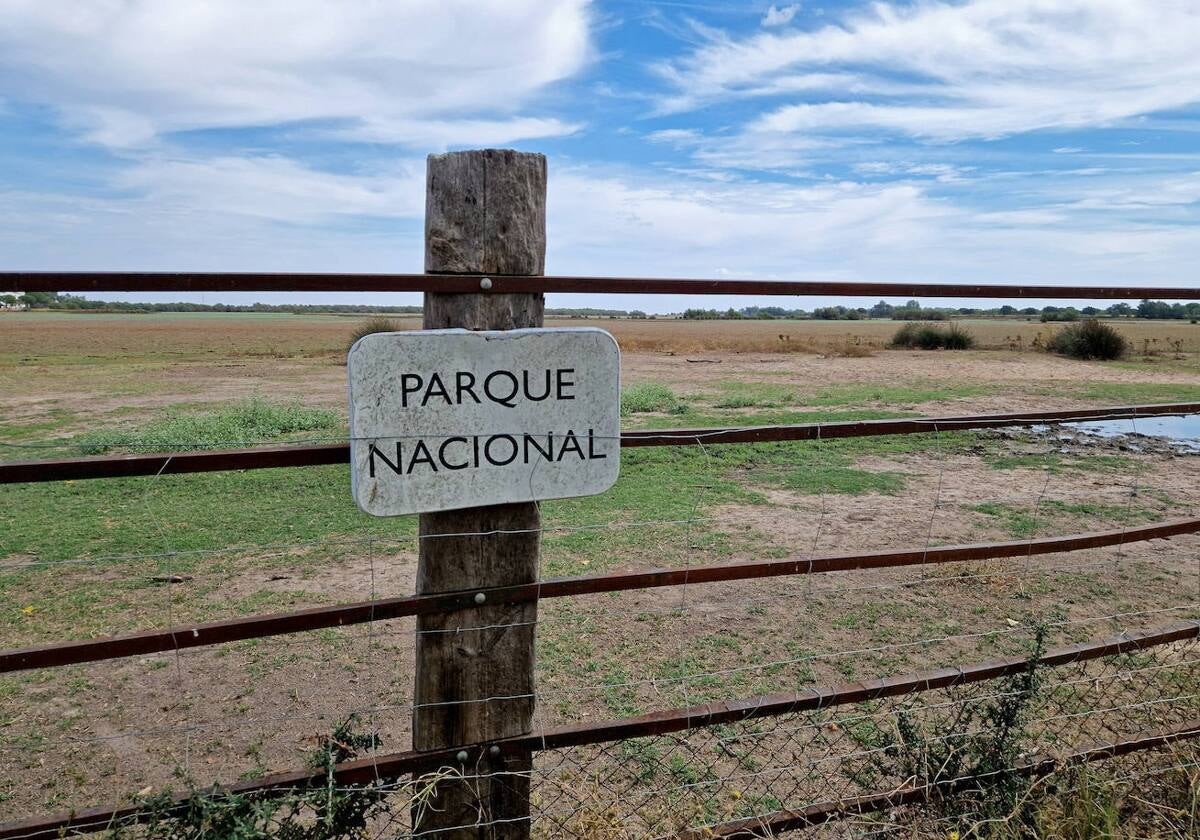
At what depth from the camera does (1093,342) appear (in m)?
29.5

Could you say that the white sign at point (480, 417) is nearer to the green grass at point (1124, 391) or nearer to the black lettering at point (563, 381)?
the black lettering at point (563, 381)

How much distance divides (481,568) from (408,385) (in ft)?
1.91

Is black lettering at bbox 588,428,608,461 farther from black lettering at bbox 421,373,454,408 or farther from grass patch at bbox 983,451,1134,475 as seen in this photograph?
grass patch at bbox 983,451,1134,475

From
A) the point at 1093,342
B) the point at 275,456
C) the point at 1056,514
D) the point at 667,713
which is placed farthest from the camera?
the point at 1093,342

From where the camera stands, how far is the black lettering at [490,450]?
2354 millimetres

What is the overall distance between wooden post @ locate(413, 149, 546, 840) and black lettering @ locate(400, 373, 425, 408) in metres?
0.16

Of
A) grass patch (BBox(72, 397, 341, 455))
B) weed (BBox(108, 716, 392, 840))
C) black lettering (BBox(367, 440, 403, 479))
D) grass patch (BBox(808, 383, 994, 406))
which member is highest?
black lettering (BBox(367, 440, 403, 479))

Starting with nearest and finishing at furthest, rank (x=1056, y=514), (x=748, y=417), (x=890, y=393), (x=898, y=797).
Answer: (x=898, y=797)
(x=1056, y=514)
(x=748, y=417)
(x=890, y=393)

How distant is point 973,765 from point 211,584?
533 cm

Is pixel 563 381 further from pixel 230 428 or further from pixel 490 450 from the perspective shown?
pixel 230 428

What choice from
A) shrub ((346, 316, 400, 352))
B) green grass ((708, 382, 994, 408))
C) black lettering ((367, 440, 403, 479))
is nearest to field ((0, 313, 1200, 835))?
black lettering ((367, 440, 403, 479))

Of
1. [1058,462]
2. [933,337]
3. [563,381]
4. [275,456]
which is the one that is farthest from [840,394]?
[933,337]

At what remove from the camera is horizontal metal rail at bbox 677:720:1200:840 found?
2734mm

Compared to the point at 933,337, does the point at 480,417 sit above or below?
below
